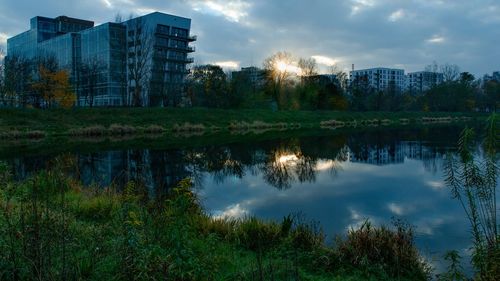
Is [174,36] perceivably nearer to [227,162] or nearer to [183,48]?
[183,48]

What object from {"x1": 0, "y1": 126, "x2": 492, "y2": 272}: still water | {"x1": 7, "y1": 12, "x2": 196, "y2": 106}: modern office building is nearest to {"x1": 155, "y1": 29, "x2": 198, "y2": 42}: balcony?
{"x1": 7, "y1": 12, "x2": 196, "y2": 106}: modern office building

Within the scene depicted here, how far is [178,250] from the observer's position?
542 cm

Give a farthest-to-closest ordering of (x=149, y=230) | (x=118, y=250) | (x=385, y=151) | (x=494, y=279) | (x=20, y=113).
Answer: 1. (x=20, y=113)
2. (x=385, y=151)
3. (x=149, y=230)
4. (x=118, y=250)
5. (x=494, y=279)

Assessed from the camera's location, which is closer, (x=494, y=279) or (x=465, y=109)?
(x=494, y=279)

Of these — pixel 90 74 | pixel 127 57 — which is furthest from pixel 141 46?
pixel 90 74

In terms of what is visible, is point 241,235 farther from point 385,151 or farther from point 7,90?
point 7,90

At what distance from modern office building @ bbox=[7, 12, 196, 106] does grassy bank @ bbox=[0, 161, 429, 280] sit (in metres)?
61.2

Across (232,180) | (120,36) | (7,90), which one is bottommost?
(232,180)

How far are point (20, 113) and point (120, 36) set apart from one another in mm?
42833

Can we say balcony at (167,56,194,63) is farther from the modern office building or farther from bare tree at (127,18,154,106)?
bare tree at (127,18,154,106)

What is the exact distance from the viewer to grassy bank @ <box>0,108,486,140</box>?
39562mm

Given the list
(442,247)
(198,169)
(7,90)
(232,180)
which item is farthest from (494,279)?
(7,90)

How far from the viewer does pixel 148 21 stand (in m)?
81.9

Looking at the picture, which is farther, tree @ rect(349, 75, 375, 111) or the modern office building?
tree @ rect(349, 75, 375, 111)
